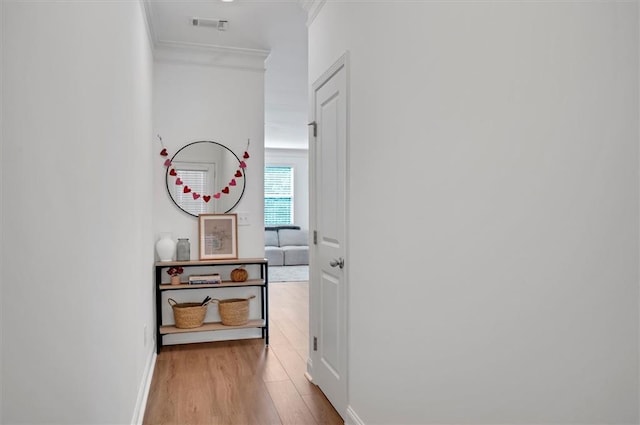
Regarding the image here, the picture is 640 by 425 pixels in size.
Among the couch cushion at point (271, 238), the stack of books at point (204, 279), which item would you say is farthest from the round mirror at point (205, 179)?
the couch cushion at point (271, 238)

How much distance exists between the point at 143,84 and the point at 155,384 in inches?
81.0

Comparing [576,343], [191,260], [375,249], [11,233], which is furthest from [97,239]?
[191,260]

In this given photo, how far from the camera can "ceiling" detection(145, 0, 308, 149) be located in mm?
3377

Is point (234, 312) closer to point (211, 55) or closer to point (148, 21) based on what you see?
point (211, 55)

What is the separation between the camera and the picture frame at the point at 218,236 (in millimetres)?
4285

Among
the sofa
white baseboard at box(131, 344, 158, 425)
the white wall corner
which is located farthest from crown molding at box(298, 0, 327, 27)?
the sofa

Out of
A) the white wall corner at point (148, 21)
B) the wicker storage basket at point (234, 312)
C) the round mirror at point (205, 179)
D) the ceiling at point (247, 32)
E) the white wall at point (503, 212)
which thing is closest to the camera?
the white wall at point (503, 212)

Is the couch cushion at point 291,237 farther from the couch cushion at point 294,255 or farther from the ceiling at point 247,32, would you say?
the ceiling at point 247,32

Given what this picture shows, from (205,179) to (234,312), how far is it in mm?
1236

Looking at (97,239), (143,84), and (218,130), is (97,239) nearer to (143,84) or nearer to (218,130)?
(143,84)

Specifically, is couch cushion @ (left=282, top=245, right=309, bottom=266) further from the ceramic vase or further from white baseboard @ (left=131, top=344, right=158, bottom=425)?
white baseboard @ (left=131, top=344, right=158, bottom=425)

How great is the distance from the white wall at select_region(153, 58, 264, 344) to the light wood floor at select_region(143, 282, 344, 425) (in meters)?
0.36

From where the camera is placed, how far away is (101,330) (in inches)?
68.4

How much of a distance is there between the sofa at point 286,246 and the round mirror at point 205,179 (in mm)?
5718
